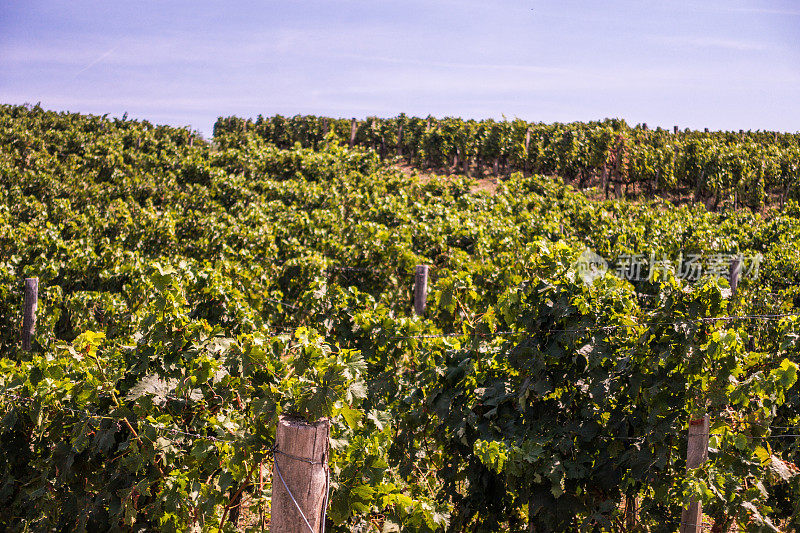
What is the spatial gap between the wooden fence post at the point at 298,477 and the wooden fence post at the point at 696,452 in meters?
→ 1.86

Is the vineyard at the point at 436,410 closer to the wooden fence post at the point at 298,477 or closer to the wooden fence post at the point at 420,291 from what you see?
the wooden fence post at the point at 298,477

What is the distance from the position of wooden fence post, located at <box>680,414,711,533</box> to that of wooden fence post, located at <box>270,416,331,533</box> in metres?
1.86

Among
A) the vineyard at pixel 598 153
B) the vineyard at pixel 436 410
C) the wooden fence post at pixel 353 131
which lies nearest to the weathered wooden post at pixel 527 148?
the vineyard at pixel 598 153

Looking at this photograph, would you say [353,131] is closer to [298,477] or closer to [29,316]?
[29,316]

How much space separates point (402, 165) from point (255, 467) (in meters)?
28.1

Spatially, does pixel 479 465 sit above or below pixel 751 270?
below

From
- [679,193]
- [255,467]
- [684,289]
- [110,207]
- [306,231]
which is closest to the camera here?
[255,467]

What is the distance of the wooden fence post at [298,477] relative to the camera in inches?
77.0

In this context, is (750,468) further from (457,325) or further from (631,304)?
(457,325)

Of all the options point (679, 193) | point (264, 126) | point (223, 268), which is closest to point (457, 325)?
point (223, 268)

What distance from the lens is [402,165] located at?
30297mm

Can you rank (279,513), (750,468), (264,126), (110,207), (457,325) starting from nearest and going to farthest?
1. (279,513)
2. (750,468)
3. (457,325)
4. (110,207)
5. (264,126)

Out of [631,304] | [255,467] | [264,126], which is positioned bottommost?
[255,467]
